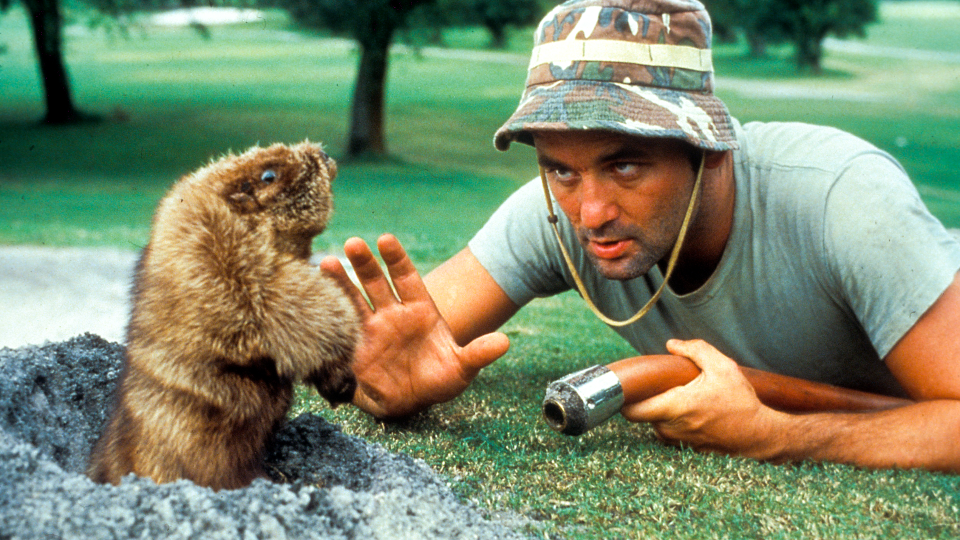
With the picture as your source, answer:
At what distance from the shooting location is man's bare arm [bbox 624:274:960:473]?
2.71 m

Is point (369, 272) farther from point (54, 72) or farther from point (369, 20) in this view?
point (54, 72)

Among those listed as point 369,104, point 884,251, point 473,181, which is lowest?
point 473,181

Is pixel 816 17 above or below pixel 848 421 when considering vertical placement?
below

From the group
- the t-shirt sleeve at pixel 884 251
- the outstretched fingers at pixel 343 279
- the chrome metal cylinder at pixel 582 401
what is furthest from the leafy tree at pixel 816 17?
the chrome metal cylinder at pixel 582 401

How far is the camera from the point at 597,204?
9.12 feet

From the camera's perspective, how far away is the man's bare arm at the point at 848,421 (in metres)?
2.71

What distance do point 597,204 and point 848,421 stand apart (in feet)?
3.48

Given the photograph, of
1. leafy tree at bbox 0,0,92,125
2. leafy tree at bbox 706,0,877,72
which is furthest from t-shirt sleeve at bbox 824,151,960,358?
leafy tree at bbox 706,0,877,72

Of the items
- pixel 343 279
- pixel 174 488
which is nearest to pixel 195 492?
pixel 174 488

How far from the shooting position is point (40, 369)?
Result: 9.39ft

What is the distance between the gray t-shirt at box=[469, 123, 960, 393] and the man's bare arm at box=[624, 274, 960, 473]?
100mm

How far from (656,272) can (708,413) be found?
0.80 metres

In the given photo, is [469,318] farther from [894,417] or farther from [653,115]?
[894,417]

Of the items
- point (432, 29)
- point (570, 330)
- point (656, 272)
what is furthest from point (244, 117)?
point (656, 272)
